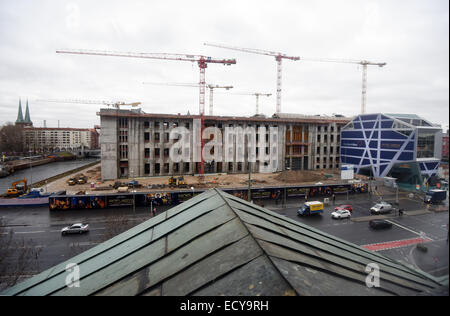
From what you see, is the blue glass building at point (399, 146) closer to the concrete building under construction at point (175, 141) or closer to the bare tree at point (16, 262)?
the concrete building under construction at point (175, 141)

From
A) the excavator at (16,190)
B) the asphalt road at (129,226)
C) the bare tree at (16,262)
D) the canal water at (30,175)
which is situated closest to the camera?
the bare tree at (16,262)

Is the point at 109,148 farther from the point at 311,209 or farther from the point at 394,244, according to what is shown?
the point at 394,244

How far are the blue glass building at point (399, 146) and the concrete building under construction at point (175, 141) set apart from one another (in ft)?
45.7

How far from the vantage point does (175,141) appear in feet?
201

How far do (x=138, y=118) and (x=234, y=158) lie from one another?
27.1 metres

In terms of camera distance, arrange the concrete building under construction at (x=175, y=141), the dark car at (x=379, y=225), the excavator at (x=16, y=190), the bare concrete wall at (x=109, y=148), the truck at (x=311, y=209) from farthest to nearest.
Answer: the concrete building under construction at (x=175, y=141)
the bare concrete wall at (x=109, y=148)
the excavator at (x=16, y=190)
the truck at (x=311, y=209)
the dark car at (x=379, y=225)

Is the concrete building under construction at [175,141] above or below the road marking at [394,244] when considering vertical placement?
above

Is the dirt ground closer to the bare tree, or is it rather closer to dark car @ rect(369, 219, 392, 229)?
the bare tree

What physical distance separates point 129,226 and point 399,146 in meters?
53.0

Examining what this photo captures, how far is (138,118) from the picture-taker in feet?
189

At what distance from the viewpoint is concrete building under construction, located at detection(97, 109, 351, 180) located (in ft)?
183

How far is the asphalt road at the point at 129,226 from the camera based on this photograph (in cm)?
2081

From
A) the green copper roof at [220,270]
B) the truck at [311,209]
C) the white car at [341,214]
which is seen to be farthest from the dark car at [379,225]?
→ the green copper roof at [220,270]
